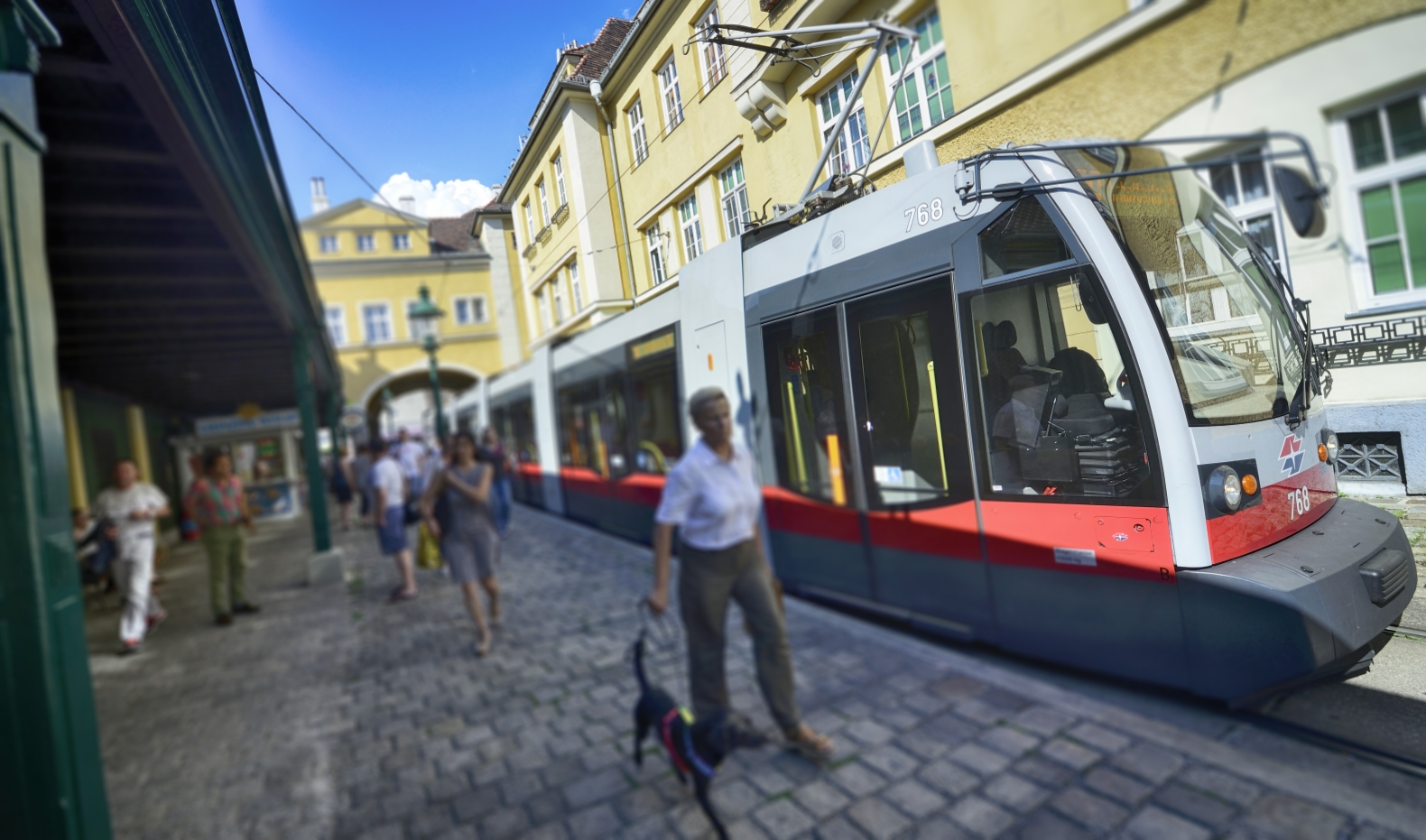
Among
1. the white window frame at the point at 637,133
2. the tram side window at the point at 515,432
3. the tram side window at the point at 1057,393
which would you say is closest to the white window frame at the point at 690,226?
the white window frame at the point at 637,133

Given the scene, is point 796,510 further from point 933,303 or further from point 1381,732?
point 1381,732

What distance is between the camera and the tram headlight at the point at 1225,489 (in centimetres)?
107

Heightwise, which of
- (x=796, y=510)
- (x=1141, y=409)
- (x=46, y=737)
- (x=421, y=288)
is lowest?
(x=46, y=737)

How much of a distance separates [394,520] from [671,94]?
7090mm

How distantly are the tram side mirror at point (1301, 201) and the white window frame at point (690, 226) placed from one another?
117 cm

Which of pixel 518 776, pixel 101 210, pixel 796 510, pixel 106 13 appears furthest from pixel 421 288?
pixel 101 210

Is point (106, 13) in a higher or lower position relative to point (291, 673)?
higher

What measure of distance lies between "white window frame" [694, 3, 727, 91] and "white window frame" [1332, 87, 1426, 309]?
1077mm

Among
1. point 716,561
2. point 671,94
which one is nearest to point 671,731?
point 716,561

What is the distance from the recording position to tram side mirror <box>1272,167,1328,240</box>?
2.49ft

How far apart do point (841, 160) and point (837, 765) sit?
105 inches

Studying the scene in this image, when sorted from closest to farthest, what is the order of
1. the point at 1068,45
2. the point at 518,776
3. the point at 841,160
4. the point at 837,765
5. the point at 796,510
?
the point at 1068,45 → the point at 841,160 → the point at 796,510 → the point at 837,765 → the point at 518,776

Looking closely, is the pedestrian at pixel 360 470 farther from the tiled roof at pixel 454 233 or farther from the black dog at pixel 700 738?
the tiled roof at pixel 454 233

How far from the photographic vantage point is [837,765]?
3.12 m
